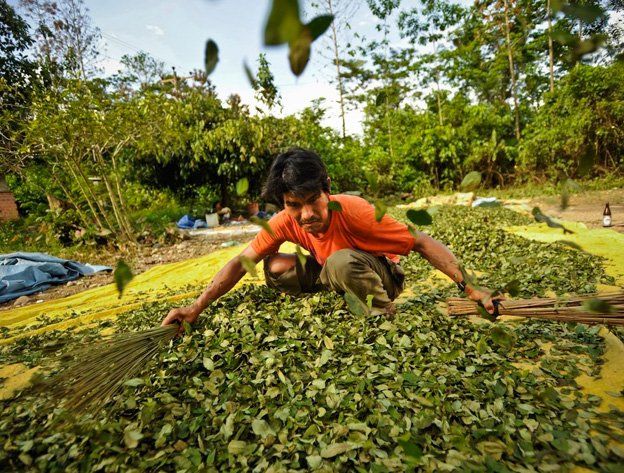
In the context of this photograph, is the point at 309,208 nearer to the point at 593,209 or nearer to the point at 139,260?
the point at 139,260

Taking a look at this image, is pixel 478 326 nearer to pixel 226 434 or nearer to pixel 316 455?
pixel 316 455

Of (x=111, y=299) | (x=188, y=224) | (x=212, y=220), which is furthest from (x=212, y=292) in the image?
(x=188, y=224)

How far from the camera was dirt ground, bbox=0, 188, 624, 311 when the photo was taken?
3.41m

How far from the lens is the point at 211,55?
1.37 feet

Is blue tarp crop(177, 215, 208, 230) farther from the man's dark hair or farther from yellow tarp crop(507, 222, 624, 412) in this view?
the man's dark hair

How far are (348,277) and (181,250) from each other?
383 centimetres

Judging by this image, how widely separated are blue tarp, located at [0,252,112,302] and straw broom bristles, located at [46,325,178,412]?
8.20ft

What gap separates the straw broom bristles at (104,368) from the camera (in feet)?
4.01

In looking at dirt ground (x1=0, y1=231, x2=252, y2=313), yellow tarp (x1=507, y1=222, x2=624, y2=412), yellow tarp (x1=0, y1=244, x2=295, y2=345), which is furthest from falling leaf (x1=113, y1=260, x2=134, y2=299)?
dirt ground (x1=0, y1=231, x2=252, y2=313)

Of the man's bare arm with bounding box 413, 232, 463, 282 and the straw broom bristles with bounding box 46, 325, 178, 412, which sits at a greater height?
the man's bare arm with bounding box 413, 232, 463, 282

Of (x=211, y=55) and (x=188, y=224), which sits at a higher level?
(x=211, y=55)

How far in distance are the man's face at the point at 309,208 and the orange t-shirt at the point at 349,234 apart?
0.37 feet

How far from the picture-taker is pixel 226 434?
1.08 meters

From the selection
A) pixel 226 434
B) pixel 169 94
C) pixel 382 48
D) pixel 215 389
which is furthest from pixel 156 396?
pixel 382 48
